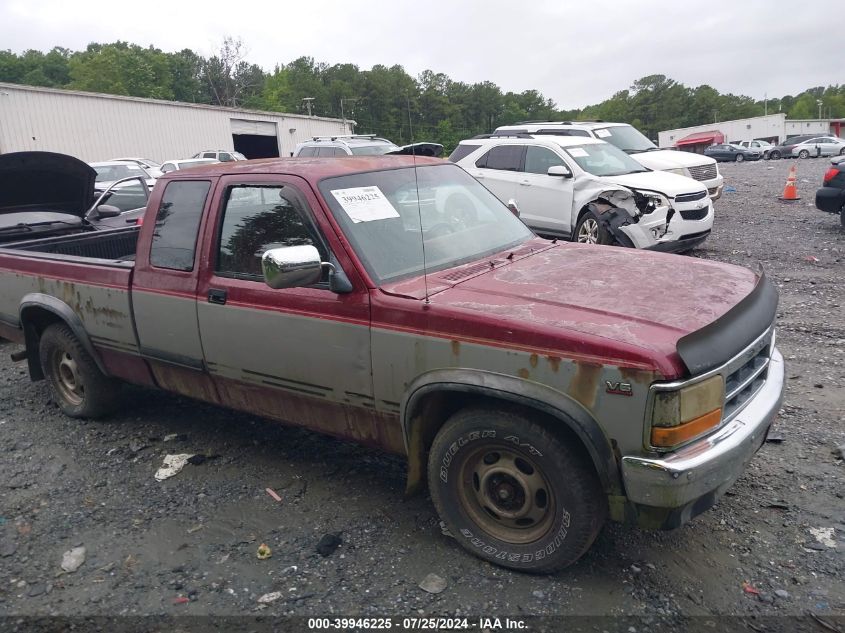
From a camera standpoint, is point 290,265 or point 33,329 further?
point 33,329

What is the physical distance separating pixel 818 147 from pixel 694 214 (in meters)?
37.0

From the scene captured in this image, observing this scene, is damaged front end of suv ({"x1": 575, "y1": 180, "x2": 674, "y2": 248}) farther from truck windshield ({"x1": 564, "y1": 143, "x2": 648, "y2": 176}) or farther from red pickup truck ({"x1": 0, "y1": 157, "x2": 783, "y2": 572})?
red pickup truck ({"x1": 0, "y1": 157, "x2": 783, "y2": 572})

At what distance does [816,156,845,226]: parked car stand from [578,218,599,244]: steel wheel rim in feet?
15.1

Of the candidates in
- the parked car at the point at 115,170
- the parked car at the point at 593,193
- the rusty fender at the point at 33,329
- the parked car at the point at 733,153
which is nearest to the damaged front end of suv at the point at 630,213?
the parked car at the point at 593,193

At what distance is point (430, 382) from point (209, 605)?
140 cm

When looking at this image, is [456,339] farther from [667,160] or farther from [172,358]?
[667,160]

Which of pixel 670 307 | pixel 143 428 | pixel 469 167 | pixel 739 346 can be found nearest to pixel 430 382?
pixel 670 307

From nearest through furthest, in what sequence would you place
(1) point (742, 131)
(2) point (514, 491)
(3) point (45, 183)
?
(2) point (514, 491), (3) point (45, 183), (1) point (742, 131)

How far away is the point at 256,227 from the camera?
143 inches

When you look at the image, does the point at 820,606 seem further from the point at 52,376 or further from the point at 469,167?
the point at 469,167

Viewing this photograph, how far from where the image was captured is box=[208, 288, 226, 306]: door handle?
363 centimetres

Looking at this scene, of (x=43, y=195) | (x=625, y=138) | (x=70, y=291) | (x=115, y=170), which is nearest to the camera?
(x=70, y=291)

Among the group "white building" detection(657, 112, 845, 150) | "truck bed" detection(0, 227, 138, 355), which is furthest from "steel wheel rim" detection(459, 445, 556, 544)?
"white building" detection(657, 112, 845, 150)

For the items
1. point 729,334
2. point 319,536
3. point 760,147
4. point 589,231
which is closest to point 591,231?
point 589,231
